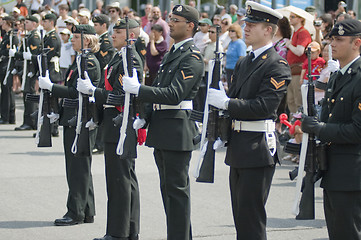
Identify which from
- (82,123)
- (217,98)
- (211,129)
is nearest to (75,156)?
(82,123)

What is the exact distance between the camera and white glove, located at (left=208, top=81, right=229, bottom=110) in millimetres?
5012

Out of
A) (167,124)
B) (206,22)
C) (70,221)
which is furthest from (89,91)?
(206,22)

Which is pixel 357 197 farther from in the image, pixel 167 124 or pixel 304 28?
pixel 304 28

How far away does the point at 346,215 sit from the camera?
4.71m

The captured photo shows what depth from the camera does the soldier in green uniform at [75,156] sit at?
23.3 feet

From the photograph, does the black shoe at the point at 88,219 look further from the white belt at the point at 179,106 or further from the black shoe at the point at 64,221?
the white belt at the point at 179,106

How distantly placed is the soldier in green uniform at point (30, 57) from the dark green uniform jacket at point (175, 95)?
278 inches

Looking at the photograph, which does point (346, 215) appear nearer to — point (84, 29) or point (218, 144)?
point (218, 144)

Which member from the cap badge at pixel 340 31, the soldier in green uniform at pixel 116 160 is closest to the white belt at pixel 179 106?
the soldier in green uniform at pixel 116 160

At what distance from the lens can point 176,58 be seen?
575cm

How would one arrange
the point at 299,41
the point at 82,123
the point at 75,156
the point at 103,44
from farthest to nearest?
the point at 299,41 → the point at 103,44 → the point at 75,156 → the point at 82,123

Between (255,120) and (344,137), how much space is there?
2.21 feet

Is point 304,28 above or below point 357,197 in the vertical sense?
above

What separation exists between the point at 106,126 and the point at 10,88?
886 centimetres
